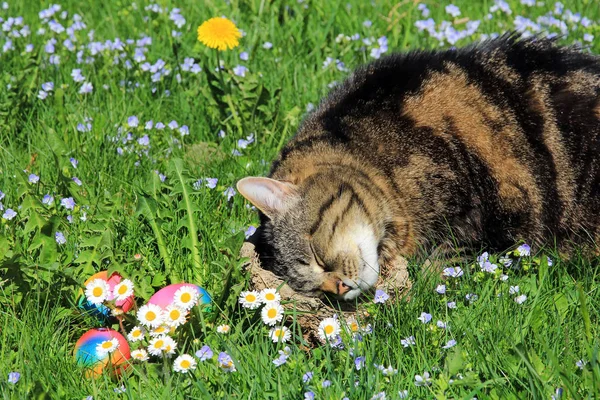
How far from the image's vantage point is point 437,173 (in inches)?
138

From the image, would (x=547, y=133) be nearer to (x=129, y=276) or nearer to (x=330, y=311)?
(x=330, y=311)

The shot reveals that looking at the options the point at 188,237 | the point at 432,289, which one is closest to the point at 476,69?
the point at 432,289

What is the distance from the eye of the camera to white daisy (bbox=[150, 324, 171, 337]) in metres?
2.81

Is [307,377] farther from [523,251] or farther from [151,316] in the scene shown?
[523,251]

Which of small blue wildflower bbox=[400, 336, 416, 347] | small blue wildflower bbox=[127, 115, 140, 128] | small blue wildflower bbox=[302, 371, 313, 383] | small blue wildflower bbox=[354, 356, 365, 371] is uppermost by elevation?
small blue wildflower bbox=[127, 115, 140, 128]

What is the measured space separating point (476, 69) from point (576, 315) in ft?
4.28

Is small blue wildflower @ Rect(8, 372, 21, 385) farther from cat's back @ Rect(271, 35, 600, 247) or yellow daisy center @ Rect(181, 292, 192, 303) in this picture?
cat's back @ Rect(271, 35, 600, 247)

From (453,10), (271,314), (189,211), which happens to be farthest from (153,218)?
(453,10)

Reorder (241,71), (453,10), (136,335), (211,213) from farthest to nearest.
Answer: (453,10) → (241,71) → (211,213) → (136,335)

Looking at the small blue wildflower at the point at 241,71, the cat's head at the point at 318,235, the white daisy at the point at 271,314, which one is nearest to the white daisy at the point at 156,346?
the white daisy at the point at 271,314

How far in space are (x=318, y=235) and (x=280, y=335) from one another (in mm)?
638

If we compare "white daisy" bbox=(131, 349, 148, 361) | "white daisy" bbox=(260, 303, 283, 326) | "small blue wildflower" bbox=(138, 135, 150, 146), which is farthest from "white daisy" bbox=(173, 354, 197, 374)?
"small blue wildflower" bbox=(138, 135, 150, 146)

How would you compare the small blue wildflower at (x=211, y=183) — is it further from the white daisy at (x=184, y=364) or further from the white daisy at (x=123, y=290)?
the white daisy at (x=184, y=364)

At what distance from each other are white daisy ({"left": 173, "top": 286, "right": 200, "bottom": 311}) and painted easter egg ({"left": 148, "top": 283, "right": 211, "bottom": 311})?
3.3 inches
